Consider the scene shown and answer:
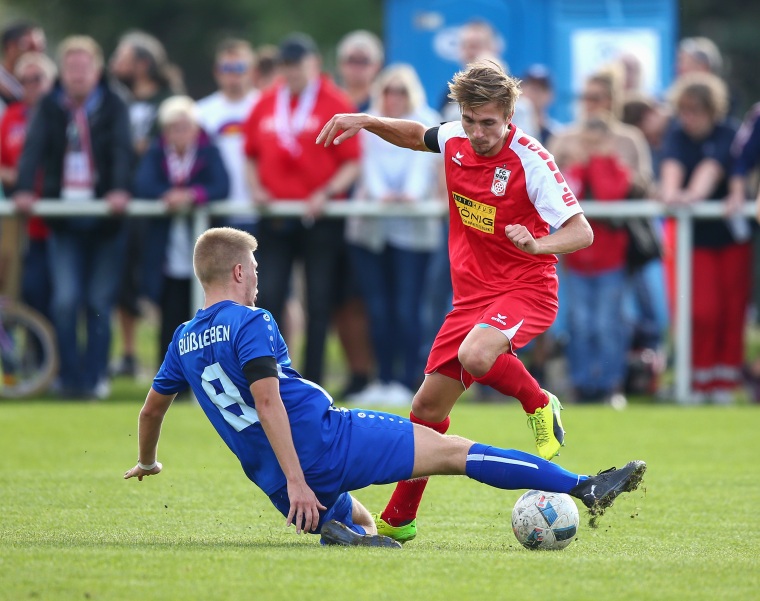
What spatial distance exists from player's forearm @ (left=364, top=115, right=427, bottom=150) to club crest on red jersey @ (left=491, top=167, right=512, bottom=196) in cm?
49

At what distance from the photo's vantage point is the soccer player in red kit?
6.66m

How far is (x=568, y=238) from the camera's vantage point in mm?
6617

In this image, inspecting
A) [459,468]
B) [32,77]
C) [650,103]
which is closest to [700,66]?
[650,103]

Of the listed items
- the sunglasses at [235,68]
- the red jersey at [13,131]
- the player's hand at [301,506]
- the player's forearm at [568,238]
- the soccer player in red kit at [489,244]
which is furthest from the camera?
the sunglasses at [235,68]

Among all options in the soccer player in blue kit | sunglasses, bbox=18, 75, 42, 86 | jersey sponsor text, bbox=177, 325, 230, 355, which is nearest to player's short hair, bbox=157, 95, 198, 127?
sunglasses, bbox=18, 75, 42, 86

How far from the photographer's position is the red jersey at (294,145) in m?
12.1

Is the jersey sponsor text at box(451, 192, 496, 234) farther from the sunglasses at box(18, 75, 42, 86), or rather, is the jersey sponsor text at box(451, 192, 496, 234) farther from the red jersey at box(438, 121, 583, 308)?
the sunglasses at box(18, 75, 42, 86)

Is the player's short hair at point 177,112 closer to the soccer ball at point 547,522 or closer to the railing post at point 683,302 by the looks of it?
the railing post at point 683,302

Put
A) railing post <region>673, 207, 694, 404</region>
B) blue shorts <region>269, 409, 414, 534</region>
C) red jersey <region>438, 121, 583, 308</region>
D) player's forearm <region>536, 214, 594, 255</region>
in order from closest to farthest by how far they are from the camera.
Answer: blue shorts <region>269, 409, 414, 534</region>, player's forearm <region>536, 214, 594, 255</region>, red jersey <region>438, 121, 583, 308</region>, railing post <region>673, 207, 694, 404</region>

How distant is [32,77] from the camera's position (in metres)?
13.0

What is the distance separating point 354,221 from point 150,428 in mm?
6203

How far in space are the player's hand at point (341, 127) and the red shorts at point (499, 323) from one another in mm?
1059

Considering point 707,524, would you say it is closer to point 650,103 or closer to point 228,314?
point 228,314

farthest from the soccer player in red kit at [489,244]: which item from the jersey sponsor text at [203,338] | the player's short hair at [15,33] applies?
the player's short hair at [15,33]
